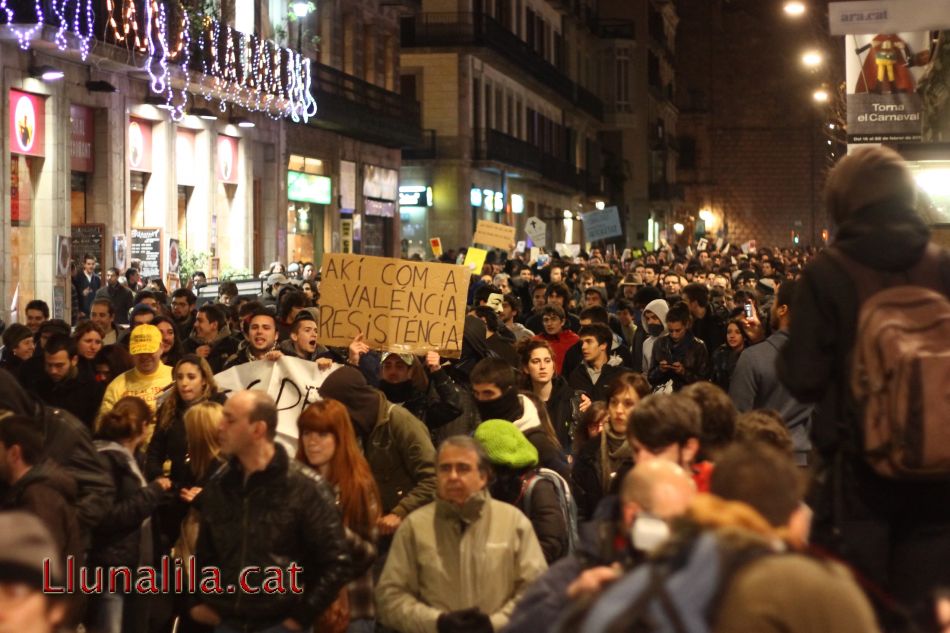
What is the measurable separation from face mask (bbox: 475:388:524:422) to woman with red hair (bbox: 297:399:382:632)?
4.48ft

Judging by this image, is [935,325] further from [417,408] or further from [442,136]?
[442,136]

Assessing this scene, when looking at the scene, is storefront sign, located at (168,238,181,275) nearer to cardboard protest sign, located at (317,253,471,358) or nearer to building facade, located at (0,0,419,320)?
building facade, located at (0,0,419,320)

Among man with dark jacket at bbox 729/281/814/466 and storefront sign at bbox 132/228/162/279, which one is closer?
man with dark jacket at bbox 729/281/814/466

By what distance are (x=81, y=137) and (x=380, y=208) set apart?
59.4 feet

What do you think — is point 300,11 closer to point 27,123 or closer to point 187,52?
point 187,52

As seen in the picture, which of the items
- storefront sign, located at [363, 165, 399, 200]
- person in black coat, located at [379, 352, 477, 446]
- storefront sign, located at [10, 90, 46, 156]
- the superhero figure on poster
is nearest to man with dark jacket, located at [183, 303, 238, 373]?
person in black coat, located at [379, 352, 477, 446]

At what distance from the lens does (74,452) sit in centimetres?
710

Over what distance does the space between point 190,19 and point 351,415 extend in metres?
19.5

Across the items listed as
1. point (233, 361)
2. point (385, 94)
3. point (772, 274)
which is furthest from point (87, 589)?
point (385, 94)

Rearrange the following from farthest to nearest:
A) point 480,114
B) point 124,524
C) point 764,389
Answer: point 480,114
point 764,389
point 124,524

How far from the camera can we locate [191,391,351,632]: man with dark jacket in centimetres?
595

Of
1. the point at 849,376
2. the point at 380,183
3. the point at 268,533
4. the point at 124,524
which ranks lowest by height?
the point at 124,524

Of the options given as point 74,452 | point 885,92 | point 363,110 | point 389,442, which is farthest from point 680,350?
point 363,110

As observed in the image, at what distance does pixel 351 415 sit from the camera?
7.96 m
